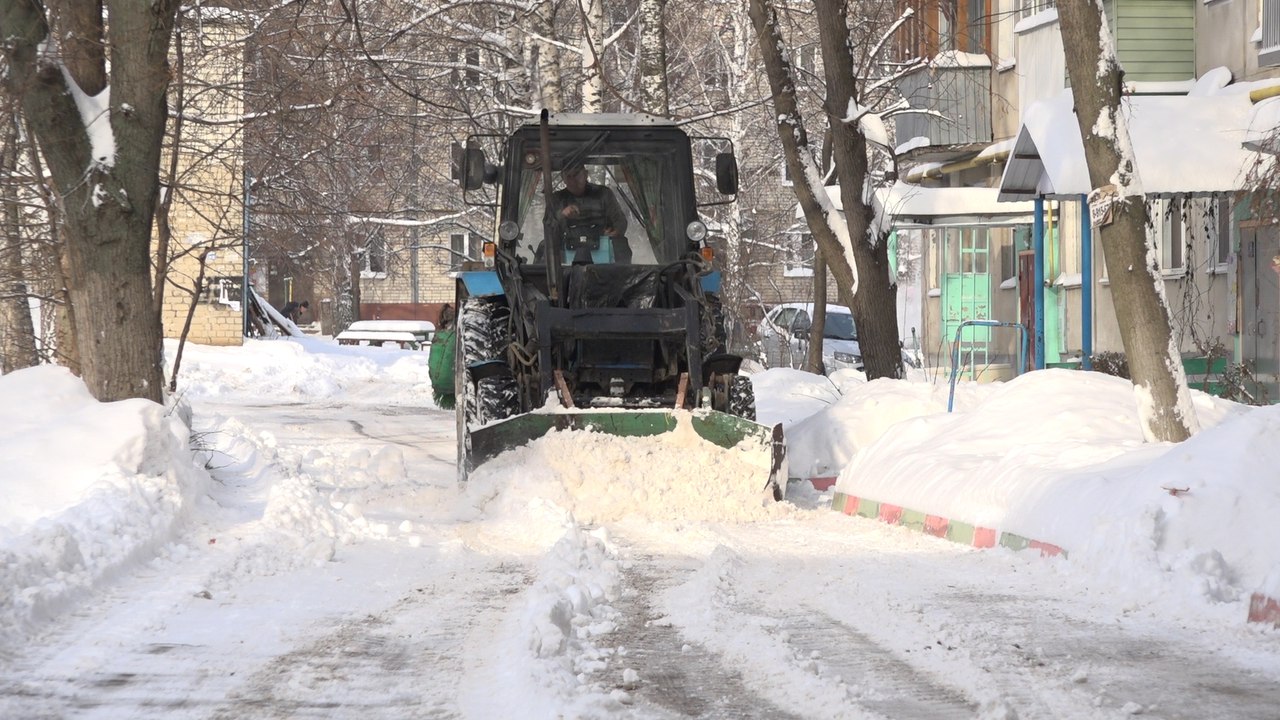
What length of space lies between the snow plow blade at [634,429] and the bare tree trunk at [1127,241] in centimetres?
230

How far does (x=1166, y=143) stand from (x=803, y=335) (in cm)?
1421

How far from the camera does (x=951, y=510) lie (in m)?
8.88

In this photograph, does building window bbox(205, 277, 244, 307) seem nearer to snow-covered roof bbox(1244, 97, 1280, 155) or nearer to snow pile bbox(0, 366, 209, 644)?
snow-covered roof bbox(1244, 97, 1280, 155)

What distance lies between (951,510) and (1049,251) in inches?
537

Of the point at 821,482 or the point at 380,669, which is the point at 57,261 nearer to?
the point at 821,482

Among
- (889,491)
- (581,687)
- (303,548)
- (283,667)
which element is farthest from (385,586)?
(889,491)

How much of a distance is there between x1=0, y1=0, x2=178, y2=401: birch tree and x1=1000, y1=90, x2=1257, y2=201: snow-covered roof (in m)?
8.55

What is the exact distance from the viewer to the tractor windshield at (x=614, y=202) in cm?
1093

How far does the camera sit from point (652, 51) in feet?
61.6

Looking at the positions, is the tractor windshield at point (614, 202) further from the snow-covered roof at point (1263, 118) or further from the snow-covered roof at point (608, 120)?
the snow-covered roof at point (1263, 118)

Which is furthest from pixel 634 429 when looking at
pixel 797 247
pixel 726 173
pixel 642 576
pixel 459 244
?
pixel 459 244

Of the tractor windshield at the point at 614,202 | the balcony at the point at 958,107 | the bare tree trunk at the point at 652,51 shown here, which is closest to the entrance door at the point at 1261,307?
the balcony at the point at 958,107

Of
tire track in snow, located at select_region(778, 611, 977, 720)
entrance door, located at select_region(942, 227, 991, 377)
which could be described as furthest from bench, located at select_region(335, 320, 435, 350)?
tire track in snow, located at select_region(778, 611, 977, 720)

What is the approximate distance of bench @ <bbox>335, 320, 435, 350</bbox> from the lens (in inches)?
Result: 1645
